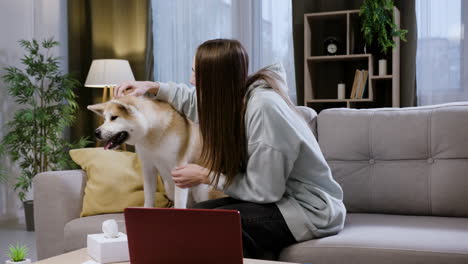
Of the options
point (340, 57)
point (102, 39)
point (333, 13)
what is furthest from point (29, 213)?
point (333, 13)

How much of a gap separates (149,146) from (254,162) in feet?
1.85

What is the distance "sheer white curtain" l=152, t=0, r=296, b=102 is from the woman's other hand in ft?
8.07

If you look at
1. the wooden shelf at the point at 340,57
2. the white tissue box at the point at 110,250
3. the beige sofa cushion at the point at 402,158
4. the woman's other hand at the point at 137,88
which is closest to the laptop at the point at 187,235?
the white tissue box at the point at 110,250

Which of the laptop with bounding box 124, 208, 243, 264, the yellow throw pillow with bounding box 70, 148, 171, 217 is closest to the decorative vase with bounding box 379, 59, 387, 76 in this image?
the yellow throw pillow with bounding box 70, 148, 171, 217

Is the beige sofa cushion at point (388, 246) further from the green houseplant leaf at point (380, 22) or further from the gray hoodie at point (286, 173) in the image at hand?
the green houseplant leaf at point (380, 22)

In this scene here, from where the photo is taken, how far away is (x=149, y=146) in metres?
2.05

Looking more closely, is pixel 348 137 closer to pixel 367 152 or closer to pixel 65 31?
pixel 367 152

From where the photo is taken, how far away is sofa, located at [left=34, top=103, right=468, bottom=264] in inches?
79.0

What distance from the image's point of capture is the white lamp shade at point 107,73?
420 cm

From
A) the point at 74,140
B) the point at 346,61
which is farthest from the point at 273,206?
the point at 74,140

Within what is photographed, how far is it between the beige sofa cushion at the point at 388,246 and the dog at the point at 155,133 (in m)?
0.54

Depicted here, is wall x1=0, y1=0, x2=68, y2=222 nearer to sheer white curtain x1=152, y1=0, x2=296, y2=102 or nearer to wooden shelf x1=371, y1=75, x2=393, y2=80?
sheer white curtain x1=152, y1=0, x2=296, y2=102

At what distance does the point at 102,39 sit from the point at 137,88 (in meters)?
3.02

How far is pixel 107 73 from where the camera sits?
4.20 metres
